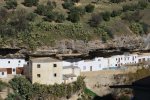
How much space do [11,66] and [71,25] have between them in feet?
20.3

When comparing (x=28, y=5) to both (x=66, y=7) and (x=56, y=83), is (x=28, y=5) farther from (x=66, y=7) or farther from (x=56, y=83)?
(x=56, y=83)

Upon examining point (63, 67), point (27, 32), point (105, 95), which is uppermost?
point (27, 32)

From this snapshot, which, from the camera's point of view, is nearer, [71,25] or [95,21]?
[71,25]

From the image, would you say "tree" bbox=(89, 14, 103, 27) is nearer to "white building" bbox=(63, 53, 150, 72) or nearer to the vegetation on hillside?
"white building" bbox=(63, 53, 150, 72)

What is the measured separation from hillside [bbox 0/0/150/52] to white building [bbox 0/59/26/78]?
1.16 metres

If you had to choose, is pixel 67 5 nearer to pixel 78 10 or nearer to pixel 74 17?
pixel 78 10

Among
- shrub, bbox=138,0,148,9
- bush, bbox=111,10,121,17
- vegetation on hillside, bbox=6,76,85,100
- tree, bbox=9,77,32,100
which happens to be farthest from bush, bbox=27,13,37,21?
shrub, bbox=138,0,148,9

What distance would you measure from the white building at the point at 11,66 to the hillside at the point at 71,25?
1157 mm

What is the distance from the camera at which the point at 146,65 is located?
37.9m

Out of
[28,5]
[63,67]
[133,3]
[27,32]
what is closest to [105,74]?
[63,67]

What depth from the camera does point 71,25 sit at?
3606cm

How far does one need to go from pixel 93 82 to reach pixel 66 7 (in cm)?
912

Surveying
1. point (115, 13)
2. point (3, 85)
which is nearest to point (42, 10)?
point (115, 13)

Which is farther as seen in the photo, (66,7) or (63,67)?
(66,7)
